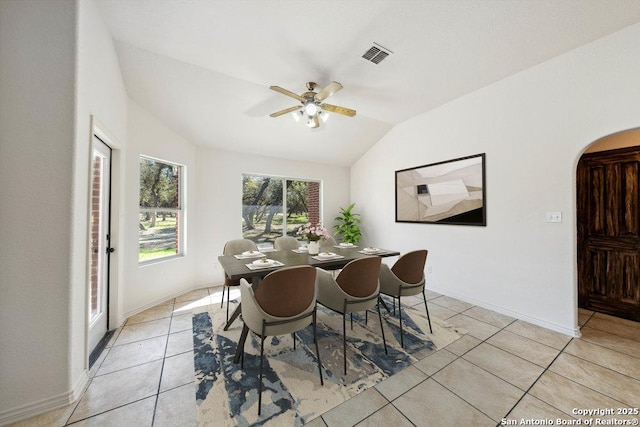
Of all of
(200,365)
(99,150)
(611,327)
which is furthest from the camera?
(611,327)

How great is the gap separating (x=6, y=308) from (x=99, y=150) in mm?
1591

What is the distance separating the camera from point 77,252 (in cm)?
181

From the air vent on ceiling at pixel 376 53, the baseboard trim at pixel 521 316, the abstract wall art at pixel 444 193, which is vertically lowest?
the baseboard trim at pixel 521 316

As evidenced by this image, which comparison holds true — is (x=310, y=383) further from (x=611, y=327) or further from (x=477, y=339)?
(x=611, y=327)

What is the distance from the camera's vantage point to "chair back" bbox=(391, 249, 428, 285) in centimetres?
252

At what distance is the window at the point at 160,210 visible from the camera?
3.46 meters

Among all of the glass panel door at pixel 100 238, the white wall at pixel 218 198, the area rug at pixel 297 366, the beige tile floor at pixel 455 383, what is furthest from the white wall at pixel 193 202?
the area rug at pixel 297 366

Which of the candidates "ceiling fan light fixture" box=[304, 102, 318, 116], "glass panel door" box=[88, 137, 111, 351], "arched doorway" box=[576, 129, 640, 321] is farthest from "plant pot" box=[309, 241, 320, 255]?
"arched doorway" box=[576, 129, 640, 321]

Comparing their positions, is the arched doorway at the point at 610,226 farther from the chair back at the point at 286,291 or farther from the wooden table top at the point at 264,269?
the chair back at the point at 286,291

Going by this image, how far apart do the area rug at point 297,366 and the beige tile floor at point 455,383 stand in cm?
9

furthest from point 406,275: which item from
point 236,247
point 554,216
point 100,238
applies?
point 100,238

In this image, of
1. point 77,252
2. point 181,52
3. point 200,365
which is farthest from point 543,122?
point 77,252

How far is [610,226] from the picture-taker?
119 inches

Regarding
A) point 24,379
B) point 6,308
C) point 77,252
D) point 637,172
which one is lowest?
point 24,379
